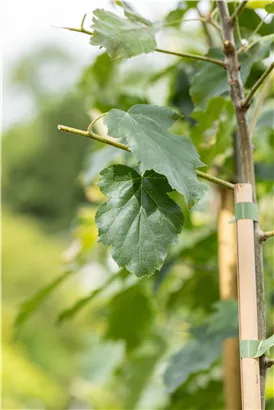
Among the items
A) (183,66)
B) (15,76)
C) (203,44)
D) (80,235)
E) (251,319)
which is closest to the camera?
(251,319)

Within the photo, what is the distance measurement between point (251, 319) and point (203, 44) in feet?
2.33

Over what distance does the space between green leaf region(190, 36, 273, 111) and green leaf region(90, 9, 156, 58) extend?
0.33ft

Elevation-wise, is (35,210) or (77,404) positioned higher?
(35,210)

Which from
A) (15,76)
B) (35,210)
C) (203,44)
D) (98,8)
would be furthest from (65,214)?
(98,8)

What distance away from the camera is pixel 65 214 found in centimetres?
930

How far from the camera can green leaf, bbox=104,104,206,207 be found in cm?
40

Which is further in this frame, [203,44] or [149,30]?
[203,44]

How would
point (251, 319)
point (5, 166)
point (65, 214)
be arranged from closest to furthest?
point (251, 319) < point (65, 214) < point (5, 166)

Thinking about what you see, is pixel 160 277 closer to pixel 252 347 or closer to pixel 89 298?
pixel 89 298

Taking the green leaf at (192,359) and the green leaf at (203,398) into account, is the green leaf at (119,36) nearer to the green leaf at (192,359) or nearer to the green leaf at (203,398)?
the green leaf at (192,359)

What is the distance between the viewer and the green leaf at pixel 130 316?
2.85 feet

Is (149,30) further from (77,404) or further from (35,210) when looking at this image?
(35,210)

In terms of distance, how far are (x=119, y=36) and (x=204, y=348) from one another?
43cm

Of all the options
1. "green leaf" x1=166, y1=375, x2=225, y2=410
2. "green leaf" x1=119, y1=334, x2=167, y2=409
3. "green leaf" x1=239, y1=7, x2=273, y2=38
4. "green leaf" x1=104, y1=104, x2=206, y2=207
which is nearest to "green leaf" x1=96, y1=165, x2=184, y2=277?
"green leaf" x1=104, y1=104, x2=206, y2=207
